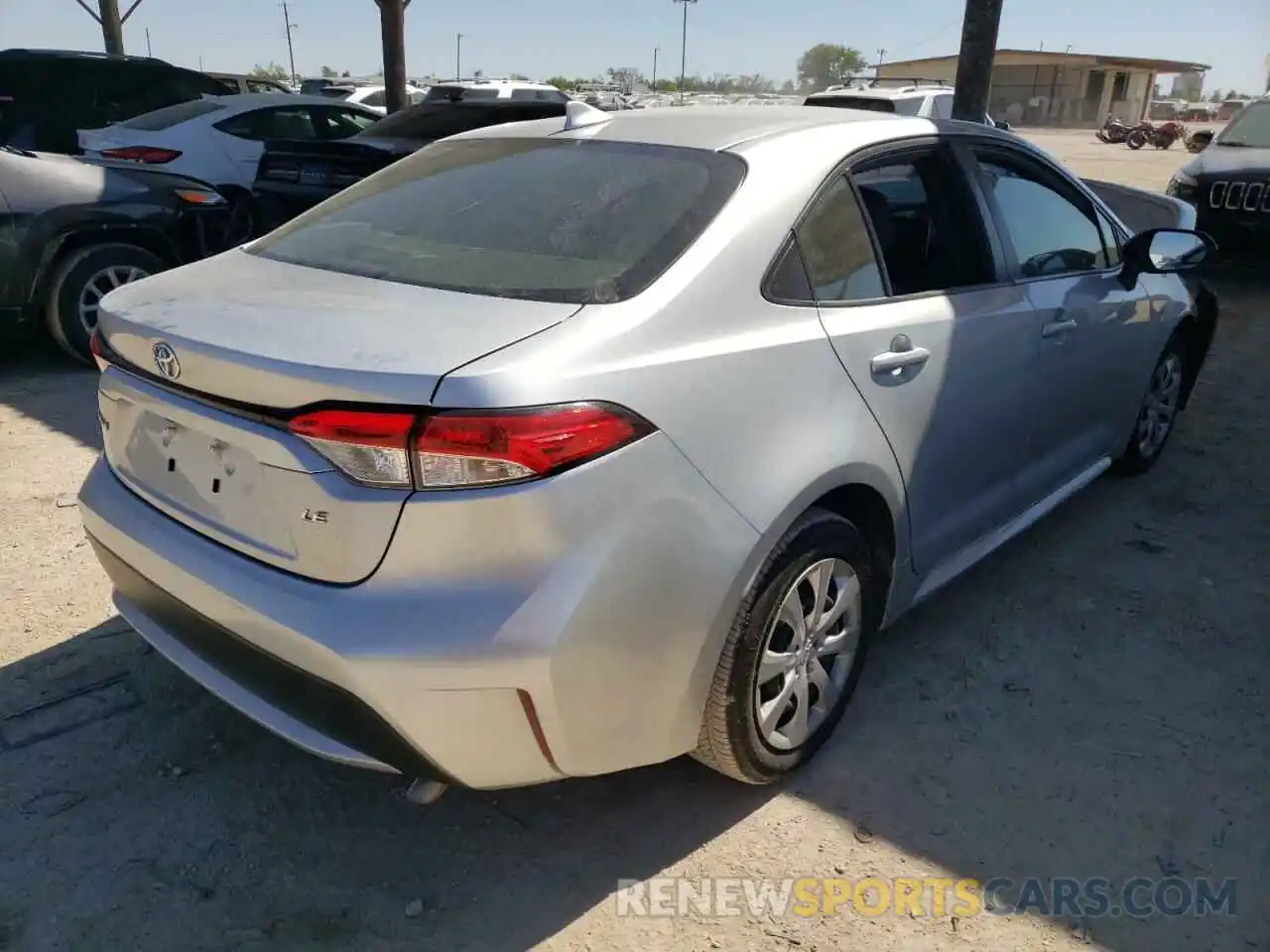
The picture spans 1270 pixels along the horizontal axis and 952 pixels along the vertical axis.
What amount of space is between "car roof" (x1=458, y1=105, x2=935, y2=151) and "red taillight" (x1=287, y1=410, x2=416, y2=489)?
48.4 inches

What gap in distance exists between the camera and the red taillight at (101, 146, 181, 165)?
25.8ft

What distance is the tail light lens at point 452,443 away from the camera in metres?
1.77

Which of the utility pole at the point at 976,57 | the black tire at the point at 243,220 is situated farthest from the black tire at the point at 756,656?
the utility pole at the point at 976,57

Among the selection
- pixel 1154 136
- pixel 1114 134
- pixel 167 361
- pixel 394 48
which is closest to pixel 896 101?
pixel 394 48

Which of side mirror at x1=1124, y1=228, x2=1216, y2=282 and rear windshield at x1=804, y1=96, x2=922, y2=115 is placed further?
rear windshield at x1=804, y1=96, x2=922, y2=115

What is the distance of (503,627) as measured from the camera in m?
1.80

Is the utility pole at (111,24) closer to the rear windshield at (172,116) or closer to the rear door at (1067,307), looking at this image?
the rear windshield at (172,116)

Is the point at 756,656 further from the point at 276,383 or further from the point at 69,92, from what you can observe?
the point at 69,92

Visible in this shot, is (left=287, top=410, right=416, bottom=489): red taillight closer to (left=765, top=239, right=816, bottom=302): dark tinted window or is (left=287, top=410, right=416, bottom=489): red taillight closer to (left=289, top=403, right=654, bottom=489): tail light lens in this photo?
(left=289, top=403, right=654, bottom=489): tail light lens

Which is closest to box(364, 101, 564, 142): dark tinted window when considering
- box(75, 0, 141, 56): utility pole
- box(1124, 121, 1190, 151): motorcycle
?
box(75, 0, 141, 56): utility pole

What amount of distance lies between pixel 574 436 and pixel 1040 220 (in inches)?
92.2

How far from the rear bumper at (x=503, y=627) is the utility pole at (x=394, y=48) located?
12191mm

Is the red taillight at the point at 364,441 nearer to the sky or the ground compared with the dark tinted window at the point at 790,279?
nearer to the ground

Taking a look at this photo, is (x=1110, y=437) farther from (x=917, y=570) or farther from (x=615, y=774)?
(x=615, y=774)
